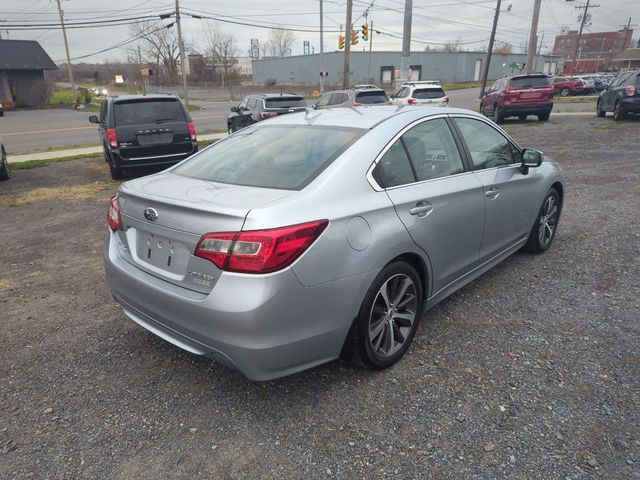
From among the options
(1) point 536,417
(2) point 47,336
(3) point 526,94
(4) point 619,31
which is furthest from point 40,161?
(4) point 619,31

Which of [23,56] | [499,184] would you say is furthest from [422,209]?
[23,56]

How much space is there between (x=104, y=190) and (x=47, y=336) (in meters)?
5.92

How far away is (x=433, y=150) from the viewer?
3377 millimetres

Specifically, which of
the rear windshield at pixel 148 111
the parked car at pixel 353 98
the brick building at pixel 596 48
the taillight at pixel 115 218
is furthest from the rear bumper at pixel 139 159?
the brick building at pixel 596 48

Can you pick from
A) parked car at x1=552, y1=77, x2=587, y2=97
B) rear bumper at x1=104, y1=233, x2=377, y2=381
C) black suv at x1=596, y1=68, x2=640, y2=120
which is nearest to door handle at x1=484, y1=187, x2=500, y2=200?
rear bumper at x1=104, y1=233, x2=377, y2=381

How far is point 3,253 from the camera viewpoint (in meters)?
5.39

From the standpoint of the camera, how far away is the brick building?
10488 centimetres

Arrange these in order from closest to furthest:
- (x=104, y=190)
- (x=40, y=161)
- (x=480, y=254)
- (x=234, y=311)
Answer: (x=234, y=311), (x=480, y=254), (x=104, y=190), (x=40, y=161)

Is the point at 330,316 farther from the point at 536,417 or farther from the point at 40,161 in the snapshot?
the point at 40,161

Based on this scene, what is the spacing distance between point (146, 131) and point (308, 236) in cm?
774

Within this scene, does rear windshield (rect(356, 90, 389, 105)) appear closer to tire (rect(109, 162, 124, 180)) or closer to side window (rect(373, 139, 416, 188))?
tire (rect(109, 162, 124, 180))

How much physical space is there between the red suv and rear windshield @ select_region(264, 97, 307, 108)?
8.13m

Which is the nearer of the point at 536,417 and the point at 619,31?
the point at 536,417

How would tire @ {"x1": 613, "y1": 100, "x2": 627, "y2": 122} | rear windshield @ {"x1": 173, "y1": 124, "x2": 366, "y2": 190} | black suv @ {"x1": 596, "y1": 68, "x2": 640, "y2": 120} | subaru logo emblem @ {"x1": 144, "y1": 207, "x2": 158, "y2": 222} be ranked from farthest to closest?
tire @ {"x1": 613, "y1": 100, "x2": 627, "y2": 122}, black suv @ {"x1": 596, "y1": 68, "x2": 640, "y2": 120}, rear windshield @ {"x1": 173, "y1": 124, "x2": 366, "y2": 190}, subaru logo emblem @ {"x1": 144, "y1": 207, "x2": 158, "y2": 222}
